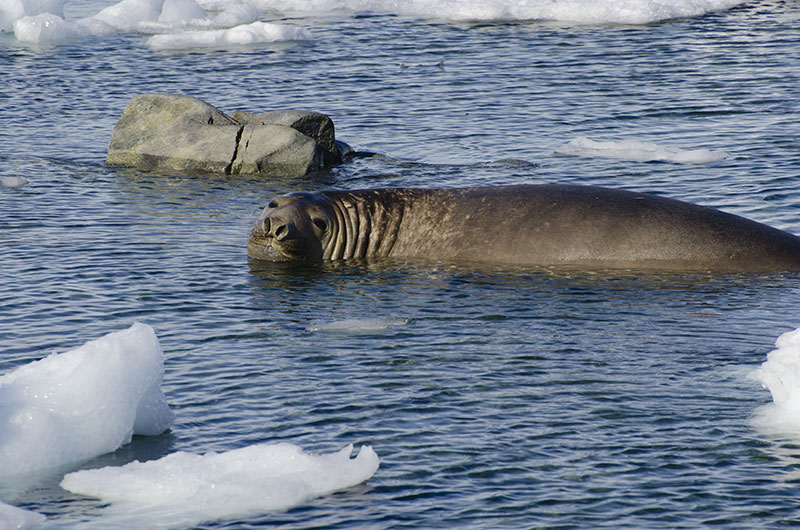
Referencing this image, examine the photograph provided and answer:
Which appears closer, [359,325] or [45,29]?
[359,325]

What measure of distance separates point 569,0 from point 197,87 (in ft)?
29.6

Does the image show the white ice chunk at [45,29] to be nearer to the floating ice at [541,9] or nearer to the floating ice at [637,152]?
the floating ice at [541,9]

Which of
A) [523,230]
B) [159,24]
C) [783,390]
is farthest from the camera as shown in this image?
[159,24]

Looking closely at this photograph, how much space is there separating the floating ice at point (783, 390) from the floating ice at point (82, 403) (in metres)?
3.32

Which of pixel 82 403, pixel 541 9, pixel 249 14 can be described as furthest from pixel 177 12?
pixel 82 403

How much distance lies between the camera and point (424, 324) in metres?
9.41

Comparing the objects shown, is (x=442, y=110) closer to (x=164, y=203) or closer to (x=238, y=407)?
(x=164, y=203)

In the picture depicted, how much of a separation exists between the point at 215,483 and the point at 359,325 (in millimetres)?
3272

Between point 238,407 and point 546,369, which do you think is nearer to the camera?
point 238,407

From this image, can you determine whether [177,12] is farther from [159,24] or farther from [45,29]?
[45,29]

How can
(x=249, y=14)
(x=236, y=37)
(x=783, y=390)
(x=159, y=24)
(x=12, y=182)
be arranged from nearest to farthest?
(x=783, y=390) < (x=12, y=182) < (x=236, y=37) < (x=159, y=24) < (x=249, y=14)

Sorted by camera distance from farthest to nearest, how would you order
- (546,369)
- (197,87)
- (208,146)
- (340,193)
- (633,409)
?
(197,87)
(208,146)
(340,193)
(546,369)
(633,409)

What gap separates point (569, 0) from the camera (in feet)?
87.2

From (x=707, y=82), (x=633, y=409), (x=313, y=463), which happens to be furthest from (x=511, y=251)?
(x=707, y=82)
